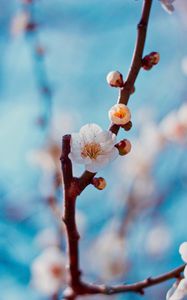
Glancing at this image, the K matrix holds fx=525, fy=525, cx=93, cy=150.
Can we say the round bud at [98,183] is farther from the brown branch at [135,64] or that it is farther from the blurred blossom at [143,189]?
the blurred blossom at [143,189]

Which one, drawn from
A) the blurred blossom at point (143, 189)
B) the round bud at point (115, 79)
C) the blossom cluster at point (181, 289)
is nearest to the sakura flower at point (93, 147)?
the round bud at point (115, 79)

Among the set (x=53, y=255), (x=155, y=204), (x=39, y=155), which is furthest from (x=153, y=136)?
(x=53, y=255)

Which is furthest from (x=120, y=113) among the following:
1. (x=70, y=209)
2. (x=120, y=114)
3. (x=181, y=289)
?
(x=181, y=289)

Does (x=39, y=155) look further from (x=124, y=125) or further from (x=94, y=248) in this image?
(x=124, y=125)

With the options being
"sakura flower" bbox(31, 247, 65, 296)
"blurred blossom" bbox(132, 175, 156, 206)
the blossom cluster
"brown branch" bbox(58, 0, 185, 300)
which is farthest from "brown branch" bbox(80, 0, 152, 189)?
"blurred blossom" bbox(132, 175, 156, 206)

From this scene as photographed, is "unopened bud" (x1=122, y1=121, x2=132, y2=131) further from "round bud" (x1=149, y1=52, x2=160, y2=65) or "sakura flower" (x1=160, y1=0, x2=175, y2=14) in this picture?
"sakura flower" (x1=160, y1=0, x2=175, y2=14)

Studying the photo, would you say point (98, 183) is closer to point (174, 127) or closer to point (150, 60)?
point (150, 60)
